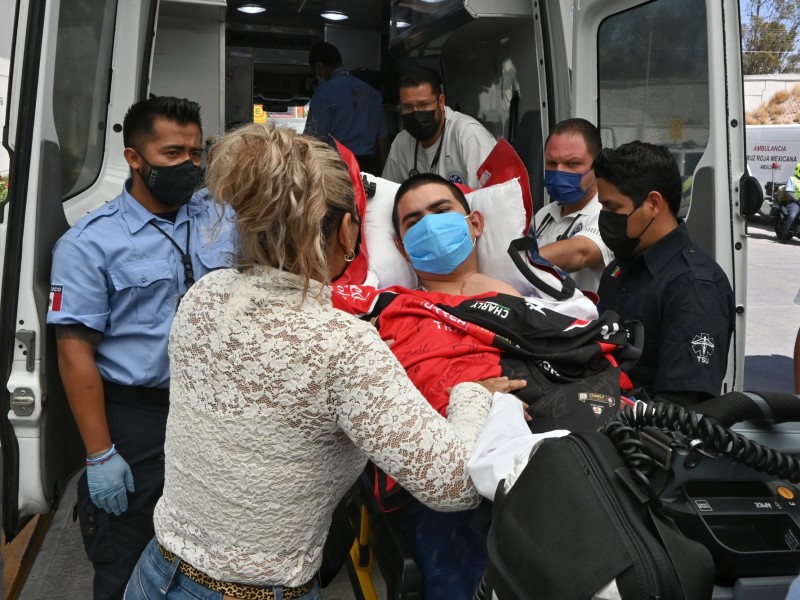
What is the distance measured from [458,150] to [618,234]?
5.80ft

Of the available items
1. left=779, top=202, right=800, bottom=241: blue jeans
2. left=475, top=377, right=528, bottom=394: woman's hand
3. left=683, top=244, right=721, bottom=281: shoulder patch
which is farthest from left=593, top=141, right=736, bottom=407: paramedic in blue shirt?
left=779, top=202, right=800, bottom=241: blue jeans

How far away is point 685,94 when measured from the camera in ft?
10.0

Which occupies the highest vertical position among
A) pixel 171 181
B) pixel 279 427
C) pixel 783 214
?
pixel 783 214

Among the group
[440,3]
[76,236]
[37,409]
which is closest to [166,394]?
[37,409]

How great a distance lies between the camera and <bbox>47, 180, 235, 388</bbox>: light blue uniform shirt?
2.27 meters

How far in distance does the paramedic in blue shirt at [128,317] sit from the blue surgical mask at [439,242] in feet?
1.84

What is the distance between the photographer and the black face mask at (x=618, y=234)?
250 centimetres

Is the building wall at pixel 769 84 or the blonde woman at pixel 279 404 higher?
the building wall at pixel 769 84

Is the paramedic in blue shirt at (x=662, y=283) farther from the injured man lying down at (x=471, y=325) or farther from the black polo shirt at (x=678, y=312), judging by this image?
the injured man lying down at (x=471, y=325)

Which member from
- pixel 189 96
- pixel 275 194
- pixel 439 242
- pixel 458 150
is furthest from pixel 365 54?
pixel 275 194

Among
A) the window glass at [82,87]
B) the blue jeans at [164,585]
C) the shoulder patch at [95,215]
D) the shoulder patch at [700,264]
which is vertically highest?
the window glass at [82,87]

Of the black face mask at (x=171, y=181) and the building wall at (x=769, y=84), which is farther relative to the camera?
the building wall at (x=769, y=84)

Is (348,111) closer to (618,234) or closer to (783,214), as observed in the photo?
(618,234)

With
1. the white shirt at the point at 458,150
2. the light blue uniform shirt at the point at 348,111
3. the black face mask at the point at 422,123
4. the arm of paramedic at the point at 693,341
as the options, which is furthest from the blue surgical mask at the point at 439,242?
the light blue uniform shirt at the point at 348,111
